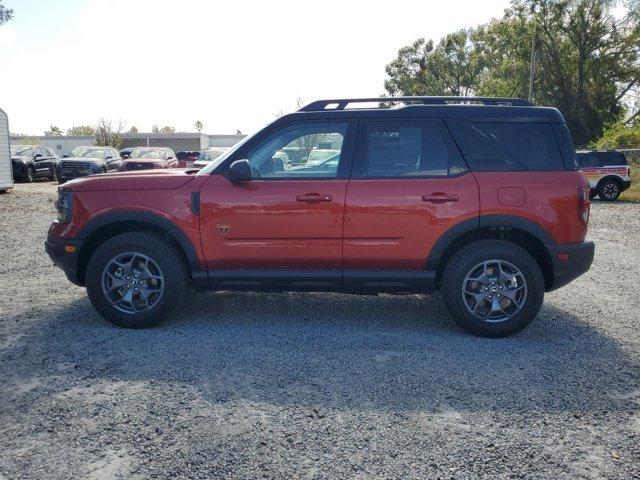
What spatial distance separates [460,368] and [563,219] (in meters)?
1.63

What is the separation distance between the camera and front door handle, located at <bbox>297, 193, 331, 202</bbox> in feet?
15.4

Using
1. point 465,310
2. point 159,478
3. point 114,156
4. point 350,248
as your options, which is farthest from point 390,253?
point 114,156

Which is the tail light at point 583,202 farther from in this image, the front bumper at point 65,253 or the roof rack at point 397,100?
the front bumper at point 65,253

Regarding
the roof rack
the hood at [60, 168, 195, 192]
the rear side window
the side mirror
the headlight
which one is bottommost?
the headlight

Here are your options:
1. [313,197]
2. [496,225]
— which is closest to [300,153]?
[313,197]

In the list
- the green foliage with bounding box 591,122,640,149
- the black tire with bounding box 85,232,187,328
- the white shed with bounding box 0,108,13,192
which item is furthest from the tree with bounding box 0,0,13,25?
the green foliage with bounding box 591,122,640,149

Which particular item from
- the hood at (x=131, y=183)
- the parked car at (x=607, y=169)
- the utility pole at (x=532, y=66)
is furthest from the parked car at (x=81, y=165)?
the utility pole at (x=532, y=66)

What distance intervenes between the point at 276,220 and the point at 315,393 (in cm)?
165

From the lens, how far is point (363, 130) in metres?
4.83

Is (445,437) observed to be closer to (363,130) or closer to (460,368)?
(460,368)

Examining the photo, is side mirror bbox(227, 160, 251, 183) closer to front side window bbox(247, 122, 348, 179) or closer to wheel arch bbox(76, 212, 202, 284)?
front side window bbox(247, 122, 348, 179)

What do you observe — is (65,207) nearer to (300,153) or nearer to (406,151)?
(300,153)

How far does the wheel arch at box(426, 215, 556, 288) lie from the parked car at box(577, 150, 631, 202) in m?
15.7

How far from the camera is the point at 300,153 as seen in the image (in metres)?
4.90
